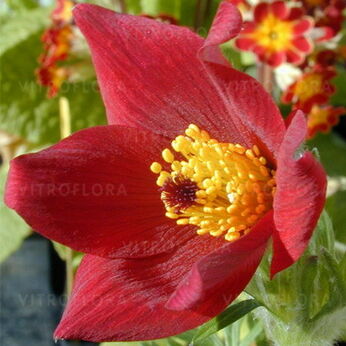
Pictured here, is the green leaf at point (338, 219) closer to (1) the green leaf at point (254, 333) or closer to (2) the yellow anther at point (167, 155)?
(1) the green leaf at point (254, 333)

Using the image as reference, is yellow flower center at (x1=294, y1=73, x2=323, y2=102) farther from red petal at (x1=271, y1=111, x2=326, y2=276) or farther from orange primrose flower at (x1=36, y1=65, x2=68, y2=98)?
red petal at (x1=271, y1=111, x2=326, y2=276)

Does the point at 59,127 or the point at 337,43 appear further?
the point at 59,127

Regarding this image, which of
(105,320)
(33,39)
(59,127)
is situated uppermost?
(105,320)

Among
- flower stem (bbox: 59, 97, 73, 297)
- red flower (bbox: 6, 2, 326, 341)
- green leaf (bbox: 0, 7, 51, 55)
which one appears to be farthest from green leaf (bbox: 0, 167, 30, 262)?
red flower (bbox: 6, 2, 326, 341)

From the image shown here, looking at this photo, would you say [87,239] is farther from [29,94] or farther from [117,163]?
[29,94]

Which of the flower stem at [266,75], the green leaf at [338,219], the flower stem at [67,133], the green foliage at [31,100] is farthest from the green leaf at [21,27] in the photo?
the green leaf at [338,219]

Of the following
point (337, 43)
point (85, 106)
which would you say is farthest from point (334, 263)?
point (85, 106)
